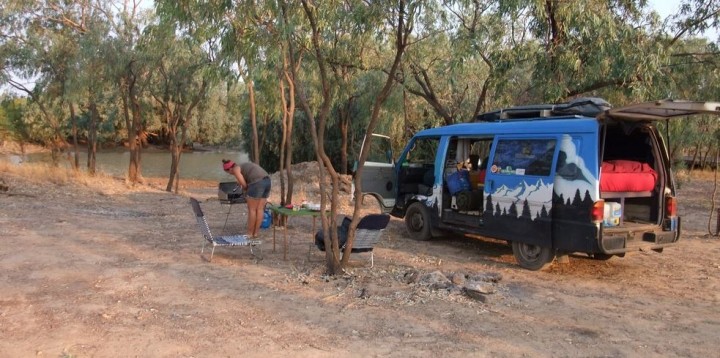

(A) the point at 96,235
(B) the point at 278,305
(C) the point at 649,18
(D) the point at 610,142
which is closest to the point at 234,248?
(A) the point at 96,235

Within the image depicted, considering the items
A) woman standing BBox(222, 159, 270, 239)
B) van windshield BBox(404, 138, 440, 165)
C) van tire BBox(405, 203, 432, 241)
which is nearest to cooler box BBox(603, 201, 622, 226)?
van tire BBox(405, 203, 432, 241)

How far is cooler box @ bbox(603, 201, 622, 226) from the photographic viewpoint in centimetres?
722

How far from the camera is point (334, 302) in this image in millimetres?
6137

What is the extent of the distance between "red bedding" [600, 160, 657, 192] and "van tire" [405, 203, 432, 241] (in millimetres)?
3135

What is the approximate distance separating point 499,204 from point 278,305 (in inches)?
141

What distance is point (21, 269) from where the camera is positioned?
23.8 ft

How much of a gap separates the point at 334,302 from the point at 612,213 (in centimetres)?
358

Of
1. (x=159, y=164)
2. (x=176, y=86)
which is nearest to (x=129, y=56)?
(x=176, y=86)

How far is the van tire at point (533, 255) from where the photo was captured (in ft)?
25.2

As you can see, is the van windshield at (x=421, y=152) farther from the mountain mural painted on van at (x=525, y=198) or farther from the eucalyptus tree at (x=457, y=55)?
the mountain mural painted on van at (x=525, y=198)

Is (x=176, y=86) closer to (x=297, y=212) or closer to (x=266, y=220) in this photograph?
(x=266, y=220)

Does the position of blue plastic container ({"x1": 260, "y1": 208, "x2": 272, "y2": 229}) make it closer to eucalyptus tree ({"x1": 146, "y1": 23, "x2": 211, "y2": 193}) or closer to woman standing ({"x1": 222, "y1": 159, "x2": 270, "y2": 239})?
woman standing ({"x1": 222, "y1": 159, "x2": 270, "y2": 239})

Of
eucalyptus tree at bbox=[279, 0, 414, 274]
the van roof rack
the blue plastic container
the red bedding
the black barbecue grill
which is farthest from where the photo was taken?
the black barbecue grill

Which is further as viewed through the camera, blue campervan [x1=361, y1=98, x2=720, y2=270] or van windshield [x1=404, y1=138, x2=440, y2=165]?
van windshield [x1=404, y1=138, x2=440, y2=165]
